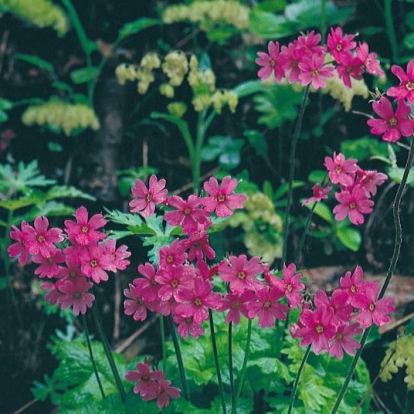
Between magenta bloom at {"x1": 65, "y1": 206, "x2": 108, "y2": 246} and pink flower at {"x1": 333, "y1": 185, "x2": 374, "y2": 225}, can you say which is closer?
magenta bloom at {"x1": 65, "y1": 206, "x2": 108, "y2": 246}

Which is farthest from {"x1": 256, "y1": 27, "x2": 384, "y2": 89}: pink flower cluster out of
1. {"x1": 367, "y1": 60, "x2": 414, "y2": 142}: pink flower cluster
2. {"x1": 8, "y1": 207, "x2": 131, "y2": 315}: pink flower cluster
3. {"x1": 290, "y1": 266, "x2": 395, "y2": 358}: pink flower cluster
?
{"x1": 8, "y1": 207, "x2": 131, "y2": 315}: pink flower cluster

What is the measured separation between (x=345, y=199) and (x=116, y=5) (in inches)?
106

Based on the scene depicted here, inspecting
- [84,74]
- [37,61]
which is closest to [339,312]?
[84,74]

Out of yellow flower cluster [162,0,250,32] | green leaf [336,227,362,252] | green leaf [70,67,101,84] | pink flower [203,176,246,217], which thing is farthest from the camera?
green leaf [70,67,101,84]

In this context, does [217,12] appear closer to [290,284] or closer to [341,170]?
[341,170]

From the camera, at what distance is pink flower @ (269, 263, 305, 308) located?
1.75m

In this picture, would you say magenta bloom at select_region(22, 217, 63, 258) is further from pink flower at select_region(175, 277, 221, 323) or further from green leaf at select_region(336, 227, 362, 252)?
green leaf at select_region(336, 227, 362, 252)

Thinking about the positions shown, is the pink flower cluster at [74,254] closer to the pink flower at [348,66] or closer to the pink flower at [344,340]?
the pink flower at [344,340]

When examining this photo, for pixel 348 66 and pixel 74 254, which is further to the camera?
pixel 348 66

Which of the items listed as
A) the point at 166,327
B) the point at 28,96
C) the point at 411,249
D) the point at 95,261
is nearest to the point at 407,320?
the point at 411,249

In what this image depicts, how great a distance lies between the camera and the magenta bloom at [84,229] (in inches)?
72.1

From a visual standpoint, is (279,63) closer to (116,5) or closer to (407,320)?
(407,320)

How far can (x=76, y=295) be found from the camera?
1.92 m

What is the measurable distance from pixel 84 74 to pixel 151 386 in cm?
240
